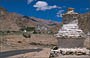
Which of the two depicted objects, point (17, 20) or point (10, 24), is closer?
point (10, 24)

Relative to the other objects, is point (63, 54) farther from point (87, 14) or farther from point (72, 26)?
point (87, 14)

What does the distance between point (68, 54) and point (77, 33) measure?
0.86 meters

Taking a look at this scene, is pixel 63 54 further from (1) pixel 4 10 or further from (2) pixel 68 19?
(1) pixel 4 10

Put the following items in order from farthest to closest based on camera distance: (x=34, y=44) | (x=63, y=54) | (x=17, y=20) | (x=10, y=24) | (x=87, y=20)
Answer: (x=17, y=20) < (x=10, y=24) < (x=87, y=20) < (x=34, y=44) < (x=63, y=54)

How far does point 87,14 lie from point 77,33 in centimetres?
11437

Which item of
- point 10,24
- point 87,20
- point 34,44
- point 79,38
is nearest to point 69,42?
point 79,38

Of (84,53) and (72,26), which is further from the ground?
(72,26)

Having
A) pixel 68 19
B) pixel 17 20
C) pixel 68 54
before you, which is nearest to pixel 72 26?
pixel 68 19

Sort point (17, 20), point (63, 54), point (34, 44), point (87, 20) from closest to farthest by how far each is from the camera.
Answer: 1. point (63, 54)
2. point (34, 44)
3. point (87, 20)
4. point (17, 20)

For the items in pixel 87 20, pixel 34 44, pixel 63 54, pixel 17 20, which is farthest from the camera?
pixel 17 20

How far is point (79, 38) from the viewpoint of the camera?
35.2 feet

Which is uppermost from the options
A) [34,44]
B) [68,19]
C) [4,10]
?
[4,10]

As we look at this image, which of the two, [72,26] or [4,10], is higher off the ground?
[4,10]

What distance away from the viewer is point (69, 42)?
35.6 feet
